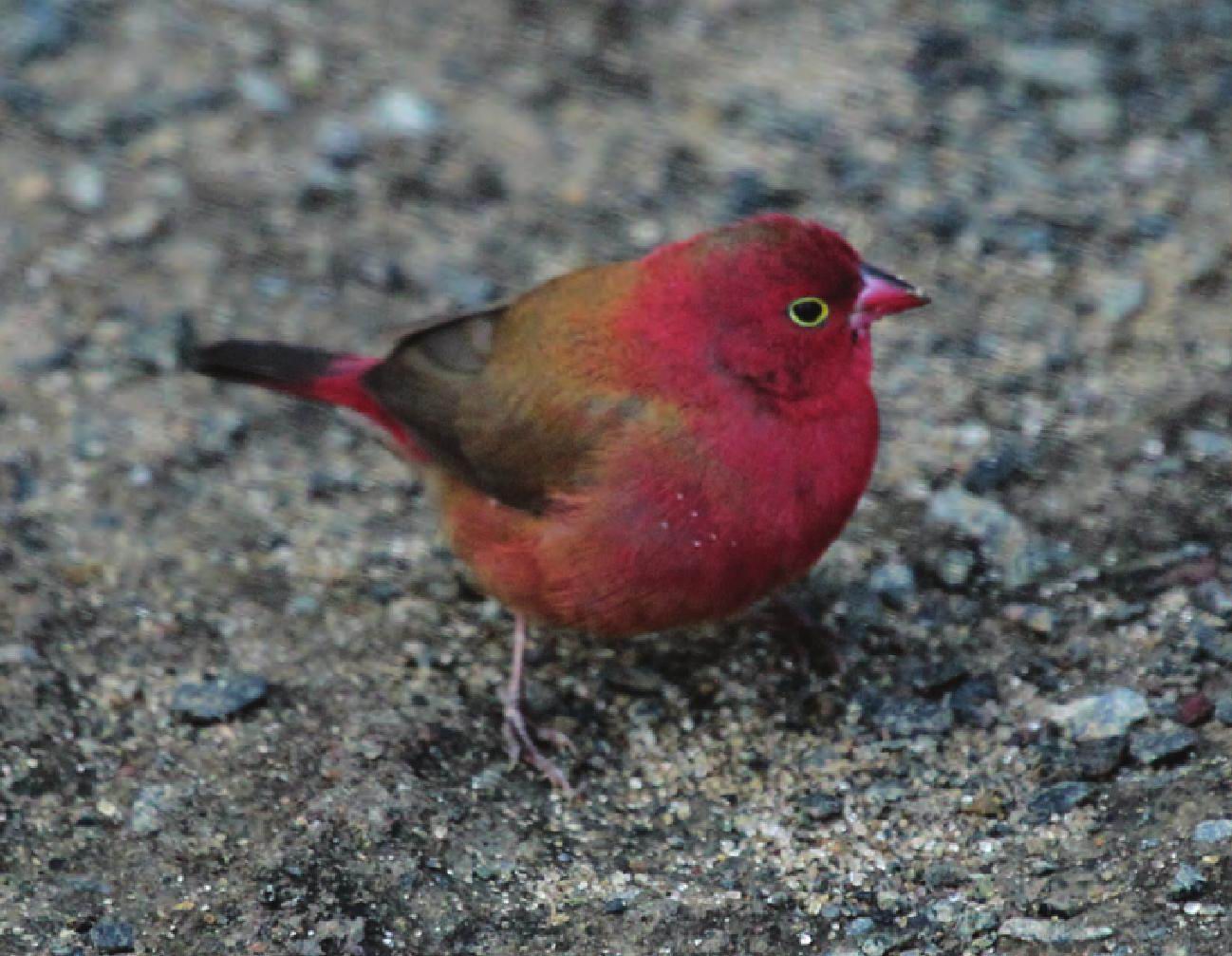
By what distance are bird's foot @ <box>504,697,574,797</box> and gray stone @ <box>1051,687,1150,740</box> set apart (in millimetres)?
1063

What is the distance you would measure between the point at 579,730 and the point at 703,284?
104 cm

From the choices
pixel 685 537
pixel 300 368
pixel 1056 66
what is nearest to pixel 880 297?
pixel 685 537

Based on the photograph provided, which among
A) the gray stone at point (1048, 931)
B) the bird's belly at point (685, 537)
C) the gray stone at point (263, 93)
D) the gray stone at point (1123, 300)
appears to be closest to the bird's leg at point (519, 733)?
the bird's belly at point (685, 537)

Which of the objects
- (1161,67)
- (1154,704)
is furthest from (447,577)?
(1161,67)

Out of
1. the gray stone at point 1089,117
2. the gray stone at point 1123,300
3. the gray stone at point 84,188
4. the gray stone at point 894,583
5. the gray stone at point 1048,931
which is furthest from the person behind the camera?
the gray stone at point 1089,117

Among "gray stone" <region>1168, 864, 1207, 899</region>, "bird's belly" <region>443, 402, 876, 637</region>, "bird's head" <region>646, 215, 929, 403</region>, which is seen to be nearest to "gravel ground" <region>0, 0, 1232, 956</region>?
"gray stone" <region>1168, 864, 1207, 899</region>

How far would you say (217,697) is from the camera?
429cm

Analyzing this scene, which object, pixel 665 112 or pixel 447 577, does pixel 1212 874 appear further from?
pixel 665 112

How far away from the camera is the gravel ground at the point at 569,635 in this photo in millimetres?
3736

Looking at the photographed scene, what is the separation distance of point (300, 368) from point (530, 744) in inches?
46.0

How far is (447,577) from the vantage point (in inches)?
190

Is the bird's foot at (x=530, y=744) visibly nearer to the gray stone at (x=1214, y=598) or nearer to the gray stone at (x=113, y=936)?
the gray stone at (x=113, y=936)

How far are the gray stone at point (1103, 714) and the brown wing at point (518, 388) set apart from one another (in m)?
1.14

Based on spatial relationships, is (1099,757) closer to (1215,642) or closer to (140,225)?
(1215,642)
